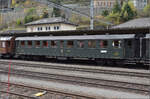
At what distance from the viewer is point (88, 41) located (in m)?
19.5

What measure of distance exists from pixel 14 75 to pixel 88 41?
8577 millimetres

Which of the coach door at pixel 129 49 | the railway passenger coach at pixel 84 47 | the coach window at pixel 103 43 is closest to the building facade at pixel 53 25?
the railway passenger coach at pixel 84 47

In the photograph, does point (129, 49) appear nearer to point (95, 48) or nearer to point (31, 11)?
point (95, 48)

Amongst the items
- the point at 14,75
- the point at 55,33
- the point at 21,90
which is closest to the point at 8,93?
the point at 21,90

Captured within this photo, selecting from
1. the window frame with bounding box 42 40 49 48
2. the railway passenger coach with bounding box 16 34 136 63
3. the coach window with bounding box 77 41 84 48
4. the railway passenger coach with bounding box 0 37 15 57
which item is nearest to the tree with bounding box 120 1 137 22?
the railway passenger coach with bounding box 0 37 15 57

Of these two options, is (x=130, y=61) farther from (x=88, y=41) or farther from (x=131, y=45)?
(x=88, y=41)

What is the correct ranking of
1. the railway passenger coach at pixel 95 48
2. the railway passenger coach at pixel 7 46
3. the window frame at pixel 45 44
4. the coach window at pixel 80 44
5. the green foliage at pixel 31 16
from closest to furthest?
the railway passenger coach at pixel 95 48 → the coach window at pixel 80 44 → the window frame at pixel 45 44 → the railway passenger coach at pixel 7 46 → the green foliage at pixel 31 16

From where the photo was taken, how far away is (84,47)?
64.6 ft

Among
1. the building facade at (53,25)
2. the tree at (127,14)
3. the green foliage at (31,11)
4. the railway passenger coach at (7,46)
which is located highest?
the green foliage at (31,11)

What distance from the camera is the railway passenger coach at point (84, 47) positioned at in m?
17.7

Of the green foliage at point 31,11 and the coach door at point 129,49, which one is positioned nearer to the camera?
the coach door at point 129,49

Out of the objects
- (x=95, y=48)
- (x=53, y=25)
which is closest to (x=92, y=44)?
(x=95, y=48)

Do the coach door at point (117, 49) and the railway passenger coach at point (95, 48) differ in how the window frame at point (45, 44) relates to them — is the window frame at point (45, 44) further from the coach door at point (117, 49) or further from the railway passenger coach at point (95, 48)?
the coach door at point (117, 49)

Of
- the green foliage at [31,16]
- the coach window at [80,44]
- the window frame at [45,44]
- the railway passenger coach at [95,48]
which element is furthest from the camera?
the green foliage at [31,16]
